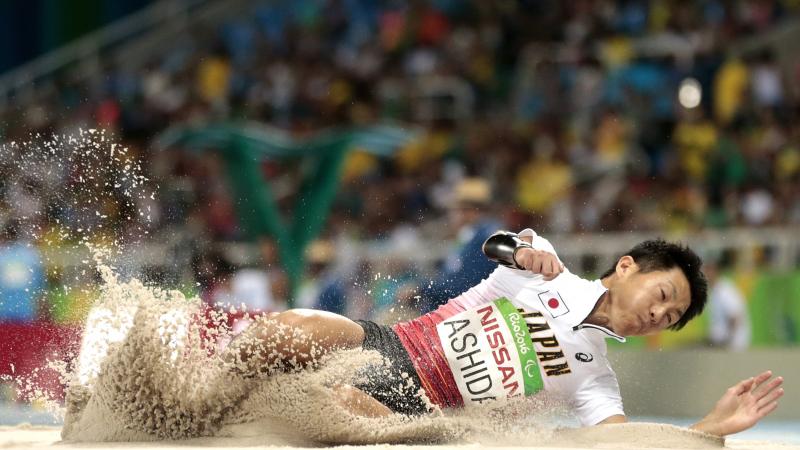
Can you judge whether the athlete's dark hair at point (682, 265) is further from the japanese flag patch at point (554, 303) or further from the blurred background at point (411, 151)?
the blurred background at point (411, 151)

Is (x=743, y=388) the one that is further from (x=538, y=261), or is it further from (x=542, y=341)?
(x=538, y=261)

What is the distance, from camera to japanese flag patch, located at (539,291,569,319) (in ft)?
17.7

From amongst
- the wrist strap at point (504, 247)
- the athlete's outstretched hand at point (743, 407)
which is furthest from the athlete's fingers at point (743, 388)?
the wrist strap at point (504, 247)

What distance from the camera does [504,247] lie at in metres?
5.49

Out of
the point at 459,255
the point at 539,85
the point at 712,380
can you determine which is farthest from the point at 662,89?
the point at 459,255

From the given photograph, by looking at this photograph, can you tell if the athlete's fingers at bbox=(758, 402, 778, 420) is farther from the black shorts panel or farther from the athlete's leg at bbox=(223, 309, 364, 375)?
→ the athlete's leg at bbox=(223, 309, 364, 375)

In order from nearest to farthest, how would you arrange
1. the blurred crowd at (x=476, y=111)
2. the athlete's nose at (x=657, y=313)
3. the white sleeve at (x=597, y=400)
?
the athlete's nose at (x=657, y=313), the white sleeve at (x=597, y=400), the blurred crowd at (x=476, y=111)

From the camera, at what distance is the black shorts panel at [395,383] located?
17.6ft

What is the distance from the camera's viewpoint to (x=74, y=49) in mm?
17719

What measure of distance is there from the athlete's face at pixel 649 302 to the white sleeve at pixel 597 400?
0.80 ft

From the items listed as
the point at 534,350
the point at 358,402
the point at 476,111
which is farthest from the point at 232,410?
the point at 476,111

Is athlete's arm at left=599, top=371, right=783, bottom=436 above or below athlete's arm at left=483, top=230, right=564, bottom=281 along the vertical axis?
below

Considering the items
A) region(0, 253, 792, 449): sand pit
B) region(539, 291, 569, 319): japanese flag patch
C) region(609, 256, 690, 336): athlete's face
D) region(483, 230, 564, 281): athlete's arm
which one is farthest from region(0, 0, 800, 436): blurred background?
region(609, 256, 690, 336): athlete's face

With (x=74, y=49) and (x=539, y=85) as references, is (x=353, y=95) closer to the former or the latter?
(x=539, y=85)
